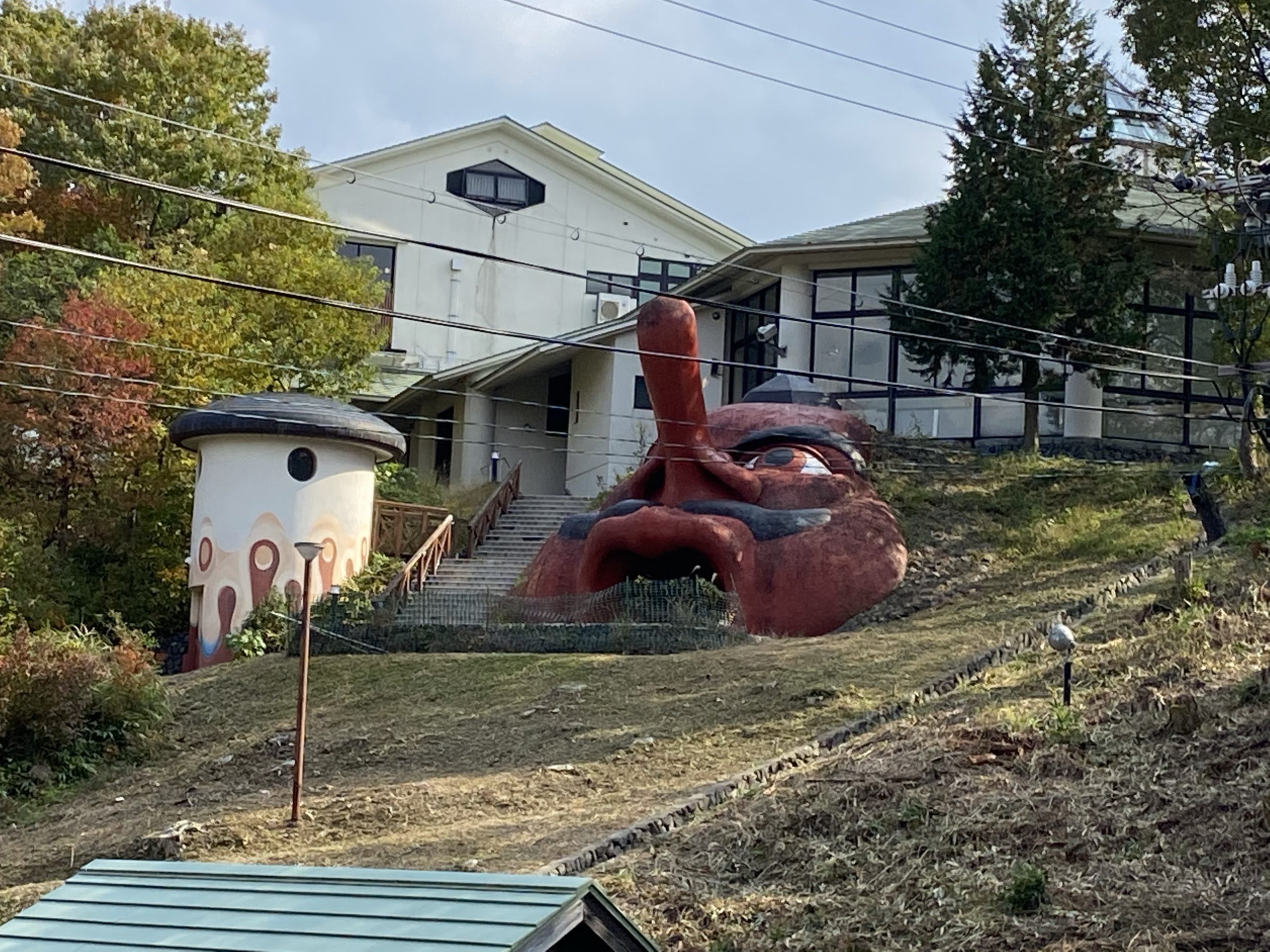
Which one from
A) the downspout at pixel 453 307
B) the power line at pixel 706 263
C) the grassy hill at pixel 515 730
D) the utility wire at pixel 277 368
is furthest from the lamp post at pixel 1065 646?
the downspout at pixel 453 307

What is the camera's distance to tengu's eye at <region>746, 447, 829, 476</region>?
2539 cm

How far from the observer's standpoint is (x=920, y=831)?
1254 cm

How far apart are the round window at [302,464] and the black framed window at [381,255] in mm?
15230

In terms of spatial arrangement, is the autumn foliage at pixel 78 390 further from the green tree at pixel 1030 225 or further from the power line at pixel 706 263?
the green tree at pixel 1030 225

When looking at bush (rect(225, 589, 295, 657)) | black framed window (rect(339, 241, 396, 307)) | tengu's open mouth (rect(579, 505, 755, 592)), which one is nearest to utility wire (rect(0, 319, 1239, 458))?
tengu's open mouth (rect(579, 505, 755, 592))

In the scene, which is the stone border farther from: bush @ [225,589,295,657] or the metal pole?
bush @ [225,589,295,657]

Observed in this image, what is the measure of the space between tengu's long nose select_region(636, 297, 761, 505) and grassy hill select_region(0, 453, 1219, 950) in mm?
2829

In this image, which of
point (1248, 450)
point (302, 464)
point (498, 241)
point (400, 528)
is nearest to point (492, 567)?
point (400, 528)

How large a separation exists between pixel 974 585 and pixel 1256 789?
1222cm

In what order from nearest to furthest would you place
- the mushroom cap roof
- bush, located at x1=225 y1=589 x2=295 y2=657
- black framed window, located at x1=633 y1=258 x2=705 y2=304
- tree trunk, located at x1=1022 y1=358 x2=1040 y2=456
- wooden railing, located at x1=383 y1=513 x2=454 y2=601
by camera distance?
bush, located at x1=225 y1=589 x2=295 y2=657
wooden railing, located at x1=383 y1=513 x2=454 y2=601
the mushroom cap roof
tree trunk, located at x1=1022 y1=358 x2=1040 y2=456
black framed window, located at x1=633 y1=258 x2=705 y2=304

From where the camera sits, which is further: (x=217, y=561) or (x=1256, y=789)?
(x=217, y=561)

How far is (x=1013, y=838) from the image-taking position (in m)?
12.1

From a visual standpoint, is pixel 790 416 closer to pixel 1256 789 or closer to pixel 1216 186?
pixel 1216 186

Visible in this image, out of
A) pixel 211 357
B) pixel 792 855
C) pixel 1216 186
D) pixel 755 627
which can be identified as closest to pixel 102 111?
pixel 211 357
